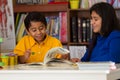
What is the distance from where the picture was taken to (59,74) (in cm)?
163

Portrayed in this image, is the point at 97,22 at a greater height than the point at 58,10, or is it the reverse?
the point at 58,10

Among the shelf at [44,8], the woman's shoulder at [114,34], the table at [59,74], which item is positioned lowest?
the table at [59,74]

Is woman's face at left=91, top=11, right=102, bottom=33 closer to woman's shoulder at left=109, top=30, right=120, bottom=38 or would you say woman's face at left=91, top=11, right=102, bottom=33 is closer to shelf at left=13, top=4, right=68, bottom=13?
woman's shoulder at left=109, top=30, right=120, bottom=38

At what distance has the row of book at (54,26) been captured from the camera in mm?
3346

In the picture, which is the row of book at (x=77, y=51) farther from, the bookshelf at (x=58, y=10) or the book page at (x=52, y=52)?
the book page at (x=52, y=52)

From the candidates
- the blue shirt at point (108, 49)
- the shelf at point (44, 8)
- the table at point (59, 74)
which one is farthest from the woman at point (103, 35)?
the shelf at point (44, 8)

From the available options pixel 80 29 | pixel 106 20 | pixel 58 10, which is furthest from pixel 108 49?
pixel 58 10

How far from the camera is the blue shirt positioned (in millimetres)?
2191

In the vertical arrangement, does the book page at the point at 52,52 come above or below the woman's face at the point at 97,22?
below

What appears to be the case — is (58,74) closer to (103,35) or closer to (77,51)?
(103,35)

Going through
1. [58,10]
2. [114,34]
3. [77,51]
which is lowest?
[77,51]

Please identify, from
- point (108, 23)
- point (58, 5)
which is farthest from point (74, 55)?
point (108, 23)

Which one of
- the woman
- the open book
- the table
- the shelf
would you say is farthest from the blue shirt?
the shelf

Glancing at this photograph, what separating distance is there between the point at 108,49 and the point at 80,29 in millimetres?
1054
